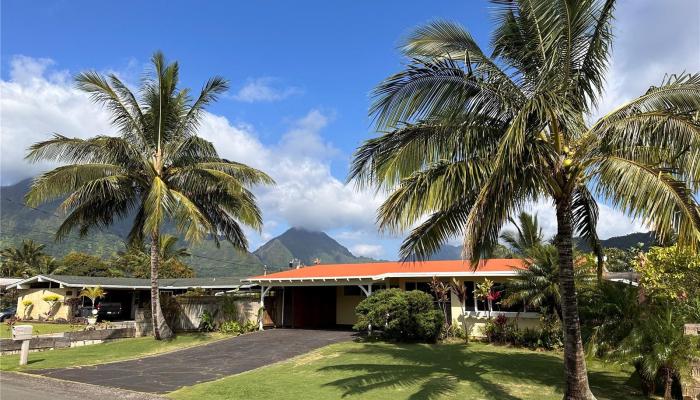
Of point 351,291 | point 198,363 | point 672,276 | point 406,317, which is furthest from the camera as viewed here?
point 351,291

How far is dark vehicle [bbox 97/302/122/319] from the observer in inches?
1348

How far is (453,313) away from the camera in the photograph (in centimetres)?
1952

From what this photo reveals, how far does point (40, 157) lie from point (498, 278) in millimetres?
17418

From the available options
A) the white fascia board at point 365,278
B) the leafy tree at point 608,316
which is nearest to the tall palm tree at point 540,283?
the white fascia board at point 365,278

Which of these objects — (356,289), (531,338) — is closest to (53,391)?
(531,338)

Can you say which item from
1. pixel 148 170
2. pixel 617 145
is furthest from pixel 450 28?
pixel 148 170

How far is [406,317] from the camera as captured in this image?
17.8m

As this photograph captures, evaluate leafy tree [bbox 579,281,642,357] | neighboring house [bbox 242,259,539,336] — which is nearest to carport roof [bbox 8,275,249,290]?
neighboring house [bbox 242,259,539,336]

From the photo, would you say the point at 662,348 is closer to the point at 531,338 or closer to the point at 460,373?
the point at 460,373

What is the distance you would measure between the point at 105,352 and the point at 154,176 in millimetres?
6501

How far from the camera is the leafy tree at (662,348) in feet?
27.7

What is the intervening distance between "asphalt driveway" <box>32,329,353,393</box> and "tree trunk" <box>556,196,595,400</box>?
26.8 feet

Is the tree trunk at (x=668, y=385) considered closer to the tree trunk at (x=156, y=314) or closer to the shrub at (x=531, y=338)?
the shrub at (x=531, y=338)

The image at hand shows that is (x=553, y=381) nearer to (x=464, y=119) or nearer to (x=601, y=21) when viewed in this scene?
(x=464, y=119)
